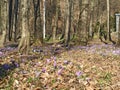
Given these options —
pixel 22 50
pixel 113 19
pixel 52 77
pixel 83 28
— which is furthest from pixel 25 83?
pixel 113 19

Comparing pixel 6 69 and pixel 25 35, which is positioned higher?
pixel 25 35

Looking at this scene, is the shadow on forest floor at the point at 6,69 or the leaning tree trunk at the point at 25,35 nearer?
the shadow on forest floor at the point at 6,69

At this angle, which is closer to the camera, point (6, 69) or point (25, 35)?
point (6, 69)

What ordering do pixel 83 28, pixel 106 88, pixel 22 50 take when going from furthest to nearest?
pixel 83 28, pixel 22 50, pixel 106 88

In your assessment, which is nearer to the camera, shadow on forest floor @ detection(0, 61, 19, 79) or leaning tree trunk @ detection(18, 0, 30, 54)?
shadow on forest floor @ detection(0, 61, 19, 79)

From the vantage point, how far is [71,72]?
354 inches

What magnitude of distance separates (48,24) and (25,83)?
2162 inches

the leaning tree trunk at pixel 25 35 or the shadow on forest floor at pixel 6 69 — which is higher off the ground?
the leaning tree trunk at pixel 25 35

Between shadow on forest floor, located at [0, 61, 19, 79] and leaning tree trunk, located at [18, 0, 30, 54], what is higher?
leaning tree trunk, located at [18, 0, 30, 54]

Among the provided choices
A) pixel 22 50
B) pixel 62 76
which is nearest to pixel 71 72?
pixel 62 76

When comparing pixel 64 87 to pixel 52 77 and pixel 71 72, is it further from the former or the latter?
pixel 71 72

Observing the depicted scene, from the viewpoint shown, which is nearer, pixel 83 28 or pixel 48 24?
pixel 83 28

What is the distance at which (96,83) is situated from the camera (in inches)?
308

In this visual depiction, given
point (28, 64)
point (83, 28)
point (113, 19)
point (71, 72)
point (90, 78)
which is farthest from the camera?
point (113, 19)
